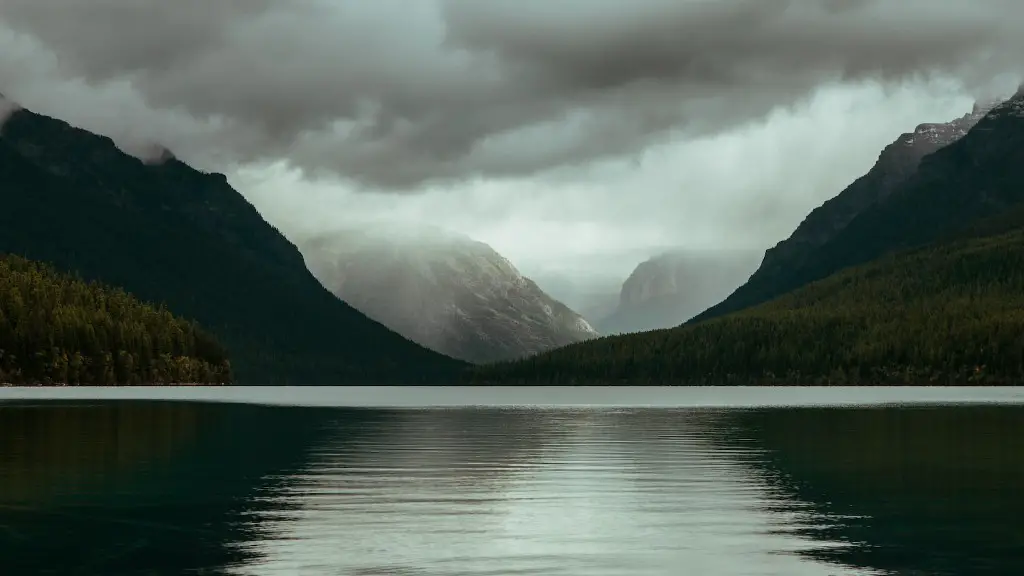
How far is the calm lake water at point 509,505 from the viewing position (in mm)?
34469

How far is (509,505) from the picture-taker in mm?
47219

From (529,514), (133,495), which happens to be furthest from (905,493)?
(133,495)

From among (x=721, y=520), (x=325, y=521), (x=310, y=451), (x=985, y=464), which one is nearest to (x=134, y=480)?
(x=325, y=521)

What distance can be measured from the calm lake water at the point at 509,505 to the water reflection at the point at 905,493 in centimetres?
16

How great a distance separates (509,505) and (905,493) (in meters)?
16.0

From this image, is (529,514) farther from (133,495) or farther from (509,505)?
(133,495)

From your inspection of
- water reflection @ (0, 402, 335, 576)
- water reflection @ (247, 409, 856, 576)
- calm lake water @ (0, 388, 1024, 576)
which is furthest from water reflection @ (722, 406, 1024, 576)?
water reflection @ (0, 402, 335, 576)

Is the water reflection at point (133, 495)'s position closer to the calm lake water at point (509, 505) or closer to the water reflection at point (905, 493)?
the calm lake water at point (509, 505)

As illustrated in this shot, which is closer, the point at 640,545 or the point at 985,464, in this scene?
the point at 640,545

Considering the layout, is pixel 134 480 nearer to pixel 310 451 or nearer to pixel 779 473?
pixel 310 451

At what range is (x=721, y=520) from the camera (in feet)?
142

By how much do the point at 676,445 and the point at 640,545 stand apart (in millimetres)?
45342

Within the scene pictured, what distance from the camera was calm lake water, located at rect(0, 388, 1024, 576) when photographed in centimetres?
3447

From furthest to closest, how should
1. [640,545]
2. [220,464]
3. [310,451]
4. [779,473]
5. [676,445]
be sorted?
[676,445]
[310,451]
[220,464]
[779,473]
[640,545]
